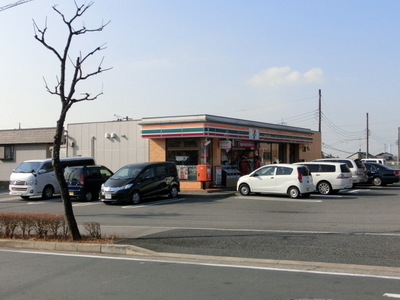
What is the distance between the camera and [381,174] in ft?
88.9

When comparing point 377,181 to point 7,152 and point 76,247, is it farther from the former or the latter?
point 7,152

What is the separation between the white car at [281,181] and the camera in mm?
19516

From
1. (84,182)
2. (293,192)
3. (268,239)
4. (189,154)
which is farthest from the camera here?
(189,154)

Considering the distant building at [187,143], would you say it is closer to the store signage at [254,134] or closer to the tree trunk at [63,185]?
the store signage at [254,134]

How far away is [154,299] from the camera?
5703 millimetres

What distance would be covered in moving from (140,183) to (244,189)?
554cm

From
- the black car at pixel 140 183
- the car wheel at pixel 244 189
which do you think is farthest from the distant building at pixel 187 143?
the black car at pixel 140 183

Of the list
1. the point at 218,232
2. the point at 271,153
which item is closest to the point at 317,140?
the point at 271,153

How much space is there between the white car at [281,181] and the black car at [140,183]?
3.83 meters

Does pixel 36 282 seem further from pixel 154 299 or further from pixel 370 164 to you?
pixel 370 164

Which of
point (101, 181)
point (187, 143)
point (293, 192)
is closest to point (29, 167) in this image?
point (101, 181)

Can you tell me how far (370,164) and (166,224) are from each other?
759 inches

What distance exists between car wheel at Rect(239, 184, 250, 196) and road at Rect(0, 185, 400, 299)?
1.81 m

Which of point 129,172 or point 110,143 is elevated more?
point 110,143
